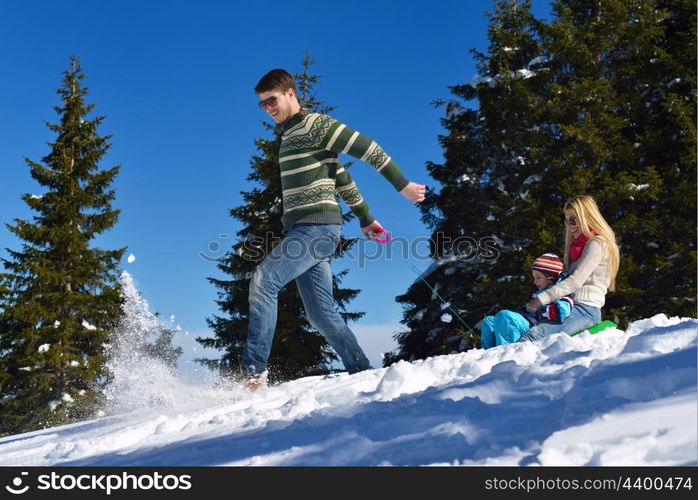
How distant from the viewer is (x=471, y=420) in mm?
2438

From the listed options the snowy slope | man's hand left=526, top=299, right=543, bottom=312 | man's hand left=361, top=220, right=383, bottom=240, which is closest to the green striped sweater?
man's hand left=361, top=220, right=383, bottom=240

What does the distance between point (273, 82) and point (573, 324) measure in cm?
334

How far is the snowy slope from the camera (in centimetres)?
210

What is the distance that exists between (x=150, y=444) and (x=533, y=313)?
12.7ft

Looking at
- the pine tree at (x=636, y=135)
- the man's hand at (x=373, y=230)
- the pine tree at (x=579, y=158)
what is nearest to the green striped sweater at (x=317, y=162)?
the man's hand at (x=373, y=230)

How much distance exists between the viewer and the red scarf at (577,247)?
222 inches

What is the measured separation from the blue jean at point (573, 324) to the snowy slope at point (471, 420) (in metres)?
1.58

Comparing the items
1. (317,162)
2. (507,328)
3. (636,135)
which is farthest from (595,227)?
(636,135)

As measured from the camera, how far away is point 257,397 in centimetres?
407

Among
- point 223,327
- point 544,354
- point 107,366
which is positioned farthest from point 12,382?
point 544,354

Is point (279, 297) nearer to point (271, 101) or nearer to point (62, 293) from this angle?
point (62, 293)

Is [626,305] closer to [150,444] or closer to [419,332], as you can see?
[419,332]

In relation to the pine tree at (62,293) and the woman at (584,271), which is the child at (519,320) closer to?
the woman at (584,271)
